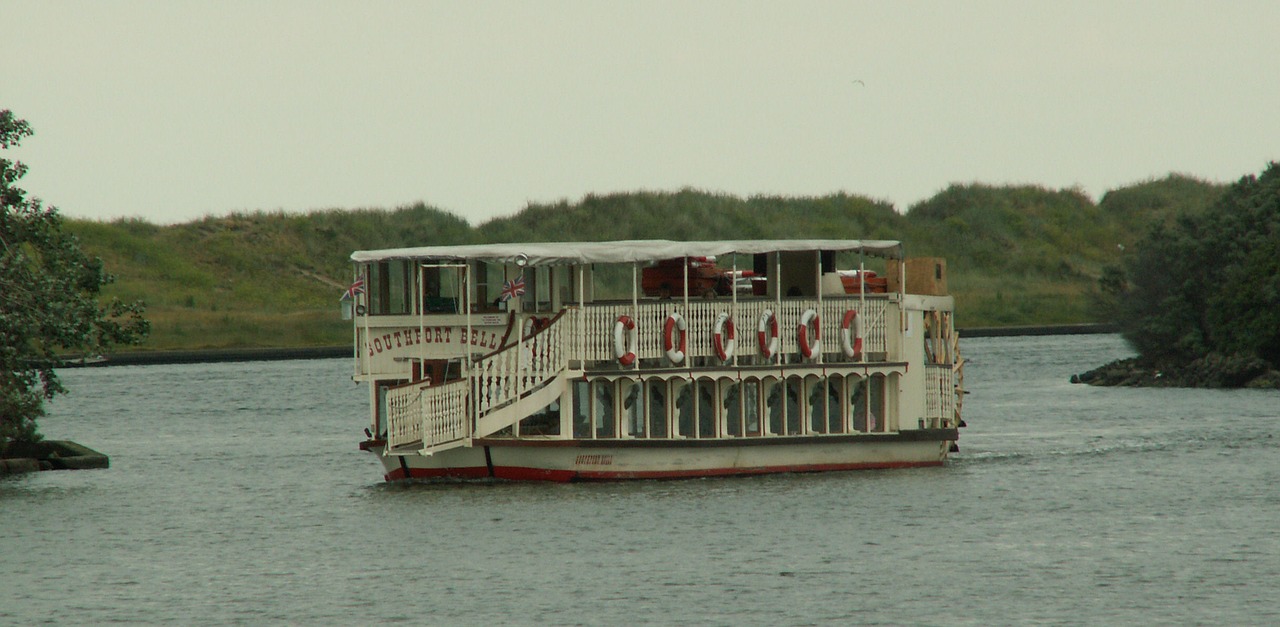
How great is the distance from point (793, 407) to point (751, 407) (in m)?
1.05

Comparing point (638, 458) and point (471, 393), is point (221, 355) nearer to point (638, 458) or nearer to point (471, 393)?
point (638, 458)

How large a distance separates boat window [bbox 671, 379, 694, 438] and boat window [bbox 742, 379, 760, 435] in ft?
4.01

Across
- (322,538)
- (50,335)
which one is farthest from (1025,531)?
(50,335)

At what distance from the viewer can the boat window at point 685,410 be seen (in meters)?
40.4

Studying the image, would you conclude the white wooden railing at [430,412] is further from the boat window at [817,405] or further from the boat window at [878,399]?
the boat window at [878,399]

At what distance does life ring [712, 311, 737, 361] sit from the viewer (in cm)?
3969

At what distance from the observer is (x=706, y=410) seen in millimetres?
40906

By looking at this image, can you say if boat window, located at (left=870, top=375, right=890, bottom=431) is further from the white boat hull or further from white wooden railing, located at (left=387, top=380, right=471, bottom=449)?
white wooden railing, located at (left=387, top=380, right=471, bottom=449)

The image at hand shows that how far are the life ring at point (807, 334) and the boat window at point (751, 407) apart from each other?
4.30ft

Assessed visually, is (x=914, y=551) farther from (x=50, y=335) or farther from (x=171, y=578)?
(x=50, y=335)

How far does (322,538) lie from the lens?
3775 centimetres

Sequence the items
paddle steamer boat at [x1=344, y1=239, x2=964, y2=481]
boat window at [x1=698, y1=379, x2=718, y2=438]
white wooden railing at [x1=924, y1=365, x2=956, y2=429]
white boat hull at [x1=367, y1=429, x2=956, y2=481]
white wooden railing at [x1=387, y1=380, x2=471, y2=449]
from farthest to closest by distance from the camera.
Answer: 1. white wooden railing at [x1=924, y1=365, x2=956, y2=429]
2. boat window at [x1=698, y1=379, x2=718, y2=438]
3. white boat hull at [x1=367, y1=429, x2=956, y2=481]
4. paddle steamer boat at [x1=344, y1=239, x2=964, y2=481]
5. white wooden railing at [x1=387, y1=380, x2=471, y2=449]

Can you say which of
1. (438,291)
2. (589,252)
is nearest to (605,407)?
(589,252)

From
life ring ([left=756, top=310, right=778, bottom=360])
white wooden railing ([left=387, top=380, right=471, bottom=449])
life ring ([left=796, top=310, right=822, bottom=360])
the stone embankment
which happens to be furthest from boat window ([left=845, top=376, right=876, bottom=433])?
the stone embankment
